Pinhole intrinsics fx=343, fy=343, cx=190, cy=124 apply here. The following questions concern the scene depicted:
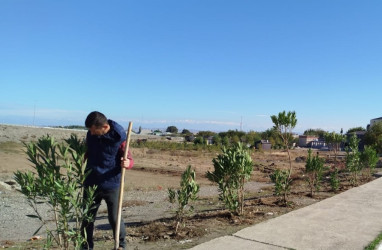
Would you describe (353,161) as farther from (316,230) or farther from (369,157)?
(316,230)

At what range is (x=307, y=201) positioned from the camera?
818cm

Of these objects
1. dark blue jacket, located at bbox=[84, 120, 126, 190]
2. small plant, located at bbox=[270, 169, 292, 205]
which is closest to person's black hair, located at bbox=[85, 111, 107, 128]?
dark blue jacket, located at bbox=[84, 120, 126, 190]

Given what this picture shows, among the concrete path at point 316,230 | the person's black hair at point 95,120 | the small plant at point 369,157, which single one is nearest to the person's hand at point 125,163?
the person's black hair at point 95,120

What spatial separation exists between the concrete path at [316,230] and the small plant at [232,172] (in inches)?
31.2

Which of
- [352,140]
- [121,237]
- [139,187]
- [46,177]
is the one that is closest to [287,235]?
[121,237]

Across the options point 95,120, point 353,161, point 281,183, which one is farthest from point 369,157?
point 95,120

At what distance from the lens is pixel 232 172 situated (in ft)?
20.3

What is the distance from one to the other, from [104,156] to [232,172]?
2.82 meters

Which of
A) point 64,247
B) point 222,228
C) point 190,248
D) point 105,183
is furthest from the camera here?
point 222,228

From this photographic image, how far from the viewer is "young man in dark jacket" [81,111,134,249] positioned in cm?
400

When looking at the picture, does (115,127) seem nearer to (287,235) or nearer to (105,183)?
(105,183)

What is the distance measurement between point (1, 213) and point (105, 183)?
7.09 meters

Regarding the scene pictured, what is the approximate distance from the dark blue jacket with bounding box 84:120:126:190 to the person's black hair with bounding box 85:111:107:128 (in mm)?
204

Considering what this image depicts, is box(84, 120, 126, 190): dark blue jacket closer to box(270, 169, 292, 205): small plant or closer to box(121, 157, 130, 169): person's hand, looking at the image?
box(121, 157, 130, 169): person's hand
